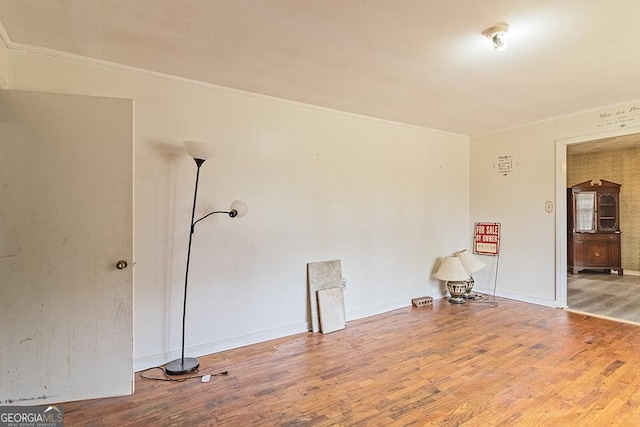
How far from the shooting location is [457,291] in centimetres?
478

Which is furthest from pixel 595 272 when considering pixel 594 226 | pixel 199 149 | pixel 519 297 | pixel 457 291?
pixel 199 149

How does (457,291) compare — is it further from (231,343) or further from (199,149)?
(199,149)

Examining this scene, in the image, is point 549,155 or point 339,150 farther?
point 549,155

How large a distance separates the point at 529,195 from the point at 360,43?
3604 millimetres

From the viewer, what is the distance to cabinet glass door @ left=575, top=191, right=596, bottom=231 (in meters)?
6.80

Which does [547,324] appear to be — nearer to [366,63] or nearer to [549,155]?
[549,155]

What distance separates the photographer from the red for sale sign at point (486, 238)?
5.09 meters

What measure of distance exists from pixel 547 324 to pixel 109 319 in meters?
4.28

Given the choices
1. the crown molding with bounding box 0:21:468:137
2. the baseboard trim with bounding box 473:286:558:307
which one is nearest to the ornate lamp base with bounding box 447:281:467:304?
the baseboard trim with bounding box 473:286:558:307

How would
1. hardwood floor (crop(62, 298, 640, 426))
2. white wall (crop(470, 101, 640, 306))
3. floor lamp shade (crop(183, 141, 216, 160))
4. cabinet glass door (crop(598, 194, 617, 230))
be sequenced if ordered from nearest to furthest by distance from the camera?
hardwood floor (crop(62, 298, 640, 426)), floor lamp shade (crop(183, 141, 216, 160)), white wall (crop(470, 101, 640, 306)), cabinet glass door (crop(598, 194, 617, 230))

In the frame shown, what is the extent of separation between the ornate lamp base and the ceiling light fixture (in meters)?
3.30

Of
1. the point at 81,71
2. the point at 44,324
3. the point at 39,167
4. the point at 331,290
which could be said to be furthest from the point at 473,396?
the point at 81,71

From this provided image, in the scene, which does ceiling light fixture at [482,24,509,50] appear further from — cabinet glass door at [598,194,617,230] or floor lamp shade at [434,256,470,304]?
cabinet glass door at [598,194,617,230]

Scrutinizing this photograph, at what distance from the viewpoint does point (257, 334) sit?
11.2ft
